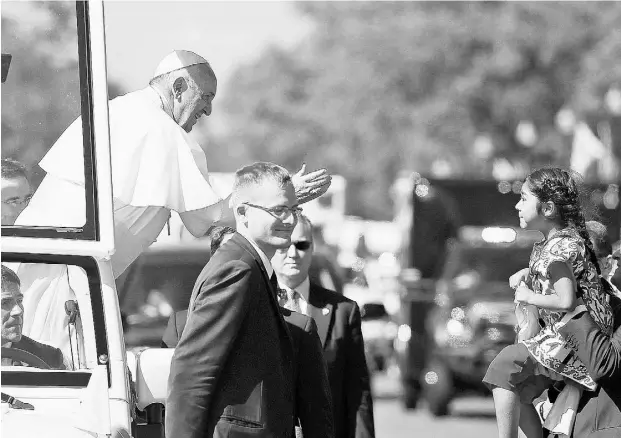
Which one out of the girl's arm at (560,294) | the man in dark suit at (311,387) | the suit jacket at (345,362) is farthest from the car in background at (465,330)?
the man in dark suit at (311,387)

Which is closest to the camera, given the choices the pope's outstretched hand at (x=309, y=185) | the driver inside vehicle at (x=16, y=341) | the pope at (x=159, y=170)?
the driver inside vehicle at (x=16, y=341)

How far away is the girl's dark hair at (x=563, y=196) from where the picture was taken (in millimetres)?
6633

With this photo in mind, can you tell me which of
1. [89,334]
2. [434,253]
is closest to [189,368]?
[89,334]

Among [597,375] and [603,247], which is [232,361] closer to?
[597,375]

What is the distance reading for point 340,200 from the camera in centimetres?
4722

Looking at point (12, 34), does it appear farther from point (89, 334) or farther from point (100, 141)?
point (89, 334)

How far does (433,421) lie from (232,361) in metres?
12.4

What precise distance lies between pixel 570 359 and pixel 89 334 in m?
2.38

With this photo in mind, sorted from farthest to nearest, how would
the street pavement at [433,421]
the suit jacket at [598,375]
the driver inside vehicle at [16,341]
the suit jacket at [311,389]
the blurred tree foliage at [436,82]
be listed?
the blurred tree foliage at [436,82], the street pavement at [433,421], the suit jacket at [598,375], the suit jacket at [311,389], the driver inside vehicle at [16,341]

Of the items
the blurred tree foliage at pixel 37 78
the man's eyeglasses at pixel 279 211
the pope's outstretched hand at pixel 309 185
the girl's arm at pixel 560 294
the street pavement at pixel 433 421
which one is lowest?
the street pavement at pixel 433 421

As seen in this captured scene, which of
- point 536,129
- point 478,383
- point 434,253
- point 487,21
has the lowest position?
point 478,383

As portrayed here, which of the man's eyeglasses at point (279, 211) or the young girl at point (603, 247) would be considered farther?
the young girl at point (603, 247)

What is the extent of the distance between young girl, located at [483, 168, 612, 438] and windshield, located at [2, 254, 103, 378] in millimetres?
2221

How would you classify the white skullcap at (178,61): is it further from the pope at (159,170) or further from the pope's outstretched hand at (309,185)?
the pope's outstretched hand at (309,185)
